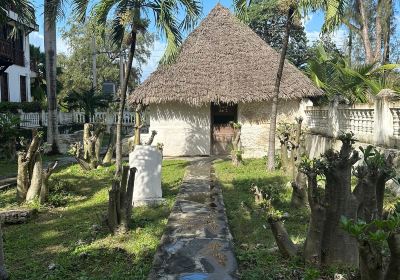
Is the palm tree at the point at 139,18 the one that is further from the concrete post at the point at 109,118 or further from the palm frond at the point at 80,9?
the concrete post at the point at 109,118

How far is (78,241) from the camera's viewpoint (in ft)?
20.5

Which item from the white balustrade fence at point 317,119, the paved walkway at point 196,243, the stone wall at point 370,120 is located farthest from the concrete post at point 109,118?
the paved walkway at point 196,243

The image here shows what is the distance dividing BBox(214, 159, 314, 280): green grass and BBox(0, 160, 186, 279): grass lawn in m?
1.13

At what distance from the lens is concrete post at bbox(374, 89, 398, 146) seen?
346 inches

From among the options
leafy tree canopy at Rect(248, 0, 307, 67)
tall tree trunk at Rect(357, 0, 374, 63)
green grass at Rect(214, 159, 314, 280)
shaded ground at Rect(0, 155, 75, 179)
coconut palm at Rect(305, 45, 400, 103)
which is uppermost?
leafy tree canopy at Rect(248, 0, 307, 67)

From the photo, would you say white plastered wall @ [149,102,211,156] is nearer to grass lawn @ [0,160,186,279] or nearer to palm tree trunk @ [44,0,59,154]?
palm tree trunk @ [44,0,59,154]

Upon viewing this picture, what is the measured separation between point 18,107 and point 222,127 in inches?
354

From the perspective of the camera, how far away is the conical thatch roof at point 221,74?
15.9 m

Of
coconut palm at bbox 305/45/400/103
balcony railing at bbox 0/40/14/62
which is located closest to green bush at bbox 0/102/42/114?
balcony railing at bbox 0/40/14/62

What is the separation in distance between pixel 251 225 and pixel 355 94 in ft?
27.6

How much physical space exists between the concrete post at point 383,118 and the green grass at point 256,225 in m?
2.21

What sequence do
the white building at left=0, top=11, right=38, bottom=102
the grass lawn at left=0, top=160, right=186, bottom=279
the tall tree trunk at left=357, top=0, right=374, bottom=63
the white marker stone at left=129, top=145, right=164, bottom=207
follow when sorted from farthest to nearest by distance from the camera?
the white building at left=0, top=11, right=38, bottom=102
the tall tree trunk at left=357, top=0, right=374, bottom=63
the white marker stone at left=129, top=145, right=164, bottom=207
the grass lawn at left=0, top=160, right=186, bottom=279

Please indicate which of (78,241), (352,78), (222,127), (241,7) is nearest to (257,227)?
(78,241)

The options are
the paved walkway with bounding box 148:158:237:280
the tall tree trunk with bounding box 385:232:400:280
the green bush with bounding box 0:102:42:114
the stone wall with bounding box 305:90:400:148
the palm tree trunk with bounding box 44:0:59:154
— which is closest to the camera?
the tall tree trunk with bounding box 385:232:400:280
